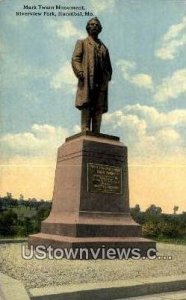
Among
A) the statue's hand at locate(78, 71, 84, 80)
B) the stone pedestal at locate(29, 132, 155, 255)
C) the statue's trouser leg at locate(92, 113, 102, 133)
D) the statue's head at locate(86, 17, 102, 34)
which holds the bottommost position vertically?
the stone pedestal at locate(29, 132, 155, 255)

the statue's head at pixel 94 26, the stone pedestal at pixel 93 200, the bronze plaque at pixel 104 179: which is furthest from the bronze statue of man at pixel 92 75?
the bronze plaque at pixel 104 179

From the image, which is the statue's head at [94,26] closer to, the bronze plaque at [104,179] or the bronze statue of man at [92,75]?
the bronze statue of man at [92,75]

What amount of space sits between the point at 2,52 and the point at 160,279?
3360 mm

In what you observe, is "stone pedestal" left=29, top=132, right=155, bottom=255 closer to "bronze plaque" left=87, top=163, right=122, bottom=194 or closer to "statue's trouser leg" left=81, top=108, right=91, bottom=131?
"bronze plaque" left=87, top=163, right=122, bottom=194

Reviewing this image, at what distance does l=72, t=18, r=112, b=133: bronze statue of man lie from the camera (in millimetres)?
7191

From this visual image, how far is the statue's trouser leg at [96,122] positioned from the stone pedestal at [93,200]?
37 cm

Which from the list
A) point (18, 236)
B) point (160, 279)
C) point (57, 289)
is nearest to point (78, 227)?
point (160, 279)

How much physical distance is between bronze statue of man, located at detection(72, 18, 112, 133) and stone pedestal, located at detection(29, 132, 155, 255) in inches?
22.2

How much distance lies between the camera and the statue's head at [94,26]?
712 centimetres

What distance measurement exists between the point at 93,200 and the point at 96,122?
5.18ft

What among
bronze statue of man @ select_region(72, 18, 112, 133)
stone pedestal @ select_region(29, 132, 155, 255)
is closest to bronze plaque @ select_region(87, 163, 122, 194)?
stone pedestal @ select_region(29, 132, 155, 255)

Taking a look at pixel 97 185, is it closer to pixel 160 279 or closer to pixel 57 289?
pixel 160 279

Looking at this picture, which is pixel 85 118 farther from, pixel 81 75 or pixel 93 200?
pixel 93 200

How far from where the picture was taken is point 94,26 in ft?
23.6
